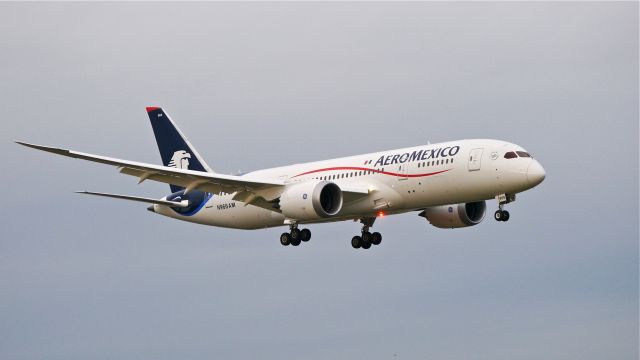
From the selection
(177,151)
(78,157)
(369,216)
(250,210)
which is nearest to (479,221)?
(369,216)

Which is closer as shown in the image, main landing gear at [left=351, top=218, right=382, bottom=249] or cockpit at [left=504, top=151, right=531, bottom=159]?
cockpit at [left=504, top=151, right=531, bottom=159]

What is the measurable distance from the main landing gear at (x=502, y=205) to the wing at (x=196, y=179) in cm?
1124

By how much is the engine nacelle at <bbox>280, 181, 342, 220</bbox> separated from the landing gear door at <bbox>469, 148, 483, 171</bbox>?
680cm

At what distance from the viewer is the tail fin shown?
72.8 meters

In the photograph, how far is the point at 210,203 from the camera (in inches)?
2731

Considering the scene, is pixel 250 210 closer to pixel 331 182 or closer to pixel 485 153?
pixel 331 182

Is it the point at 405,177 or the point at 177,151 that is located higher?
the point at 177,151

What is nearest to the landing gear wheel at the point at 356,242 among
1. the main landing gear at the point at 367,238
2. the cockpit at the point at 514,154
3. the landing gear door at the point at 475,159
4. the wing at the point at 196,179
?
the main landing gear at the point at 367,238

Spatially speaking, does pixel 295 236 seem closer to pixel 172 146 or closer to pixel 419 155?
pixel 419 155

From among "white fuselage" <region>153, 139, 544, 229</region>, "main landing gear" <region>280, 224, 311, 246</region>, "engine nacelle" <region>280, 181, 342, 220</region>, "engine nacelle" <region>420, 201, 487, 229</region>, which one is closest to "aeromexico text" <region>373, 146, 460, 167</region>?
"white fuselage" <region>153, 139, 544, 229</region>

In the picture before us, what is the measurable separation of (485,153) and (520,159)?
164 cm

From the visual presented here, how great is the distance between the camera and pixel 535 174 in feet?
190

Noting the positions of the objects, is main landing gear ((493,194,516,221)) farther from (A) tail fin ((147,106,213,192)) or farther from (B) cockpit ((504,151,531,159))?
(A) tail fin ((147,106,213,192))

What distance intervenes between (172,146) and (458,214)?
17260mm
